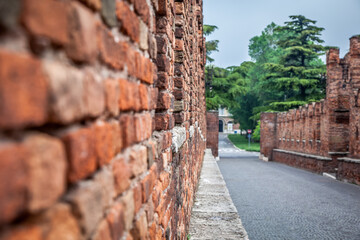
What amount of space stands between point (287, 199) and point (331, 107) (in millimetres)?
7153

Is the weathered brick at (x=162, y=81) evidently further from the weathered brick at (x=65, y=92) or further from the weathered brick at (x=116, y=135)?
the weathered brick at (x=65, y=92)

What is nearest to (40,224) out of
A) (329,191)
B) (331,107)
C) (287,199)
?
(287,199)

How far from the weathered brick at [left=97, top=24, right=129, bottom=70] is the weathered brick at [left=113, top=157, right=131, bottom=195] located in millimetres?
280

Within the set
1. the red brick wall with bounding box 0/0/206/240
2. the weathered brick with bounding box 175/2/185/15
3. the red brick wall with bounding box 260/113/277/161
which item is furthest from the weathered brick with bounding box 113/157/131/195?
the red brick wall with bounding box 260/113/277/161

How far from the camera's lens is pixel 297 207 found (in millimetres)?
8688

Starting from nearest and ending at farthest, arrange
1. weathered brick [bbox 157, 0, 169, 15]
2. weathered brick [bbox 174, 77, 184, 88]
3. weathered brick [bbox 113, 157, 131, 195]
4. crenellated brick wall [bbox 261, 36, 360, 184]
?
weathered brick [bbox 113, 157, 131, 195] → weathered brick [bbox 157, 0, 169, 15] → weathered brick [bbox 174, 77, 184, 88] → crenellated brick wall [bbox 261, 36, 360, 184]

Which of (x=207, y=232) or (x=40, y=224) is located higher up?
(x=40, y=224)

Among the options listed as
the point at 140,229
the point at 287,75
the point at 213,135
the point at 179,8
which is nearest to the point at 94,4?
the point at 140,229

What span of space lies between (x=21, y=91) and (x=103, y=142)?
1.15ft

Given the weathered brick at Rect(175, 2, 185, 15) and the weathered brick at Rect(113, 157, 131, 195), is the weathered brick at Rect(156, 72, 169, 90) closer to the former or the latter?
the weathered brick at Rect(113, 157, 131, 195)

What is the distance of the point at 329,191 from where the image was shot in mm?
10852

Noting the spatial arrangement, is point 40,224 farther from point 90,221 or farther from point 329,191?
point 329,191

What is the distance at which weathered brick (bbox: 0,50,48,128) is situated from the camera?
0.49 meters

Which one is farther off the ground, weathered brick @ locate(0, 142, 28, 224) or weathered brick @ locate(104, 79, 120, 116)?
weathered brick @ locate(104, 79, 120, 116)
